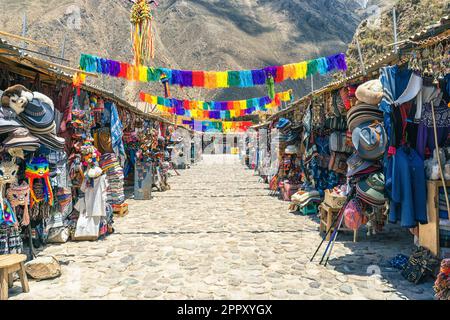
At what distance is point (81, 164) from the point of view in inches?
247

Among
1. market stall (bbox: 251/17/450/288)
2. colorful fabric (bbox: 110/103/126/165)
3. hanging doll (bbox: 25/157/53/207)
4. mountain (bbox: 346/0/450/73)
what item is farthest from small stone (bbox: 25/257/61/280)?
mountain (bbox: 346/0/450/73)

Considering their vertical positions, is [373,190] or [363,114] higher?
[363,114]

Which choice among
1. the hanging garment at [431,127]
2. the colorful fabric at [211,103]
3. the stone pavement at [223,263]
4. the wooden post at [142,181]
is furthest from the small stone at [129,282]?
the colorful fabric at [211,103]

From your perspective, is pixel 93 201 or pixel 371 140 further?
pixel 93 201

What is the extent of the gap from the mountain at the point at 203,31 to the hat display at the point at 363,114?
4319 centimetres

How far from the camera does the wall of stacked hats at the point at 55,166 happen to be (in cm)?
442

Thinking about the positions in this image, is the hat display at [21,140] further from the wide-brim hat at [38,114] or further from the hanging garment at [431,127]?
the hanging garment at [431,127]

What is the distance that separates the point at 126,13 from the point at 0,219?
243 feet

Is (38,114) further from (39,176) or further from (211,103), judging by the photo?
(211,103)

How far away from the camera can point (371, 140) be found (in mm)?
4535

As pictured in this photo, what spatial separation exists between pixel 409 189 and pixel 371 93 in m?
1.39

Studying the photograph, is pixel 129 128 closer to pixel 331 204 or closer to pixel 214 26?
pixel 331 204

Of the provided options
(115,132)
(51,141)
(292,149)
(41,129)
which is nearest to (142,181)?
(115,132)
